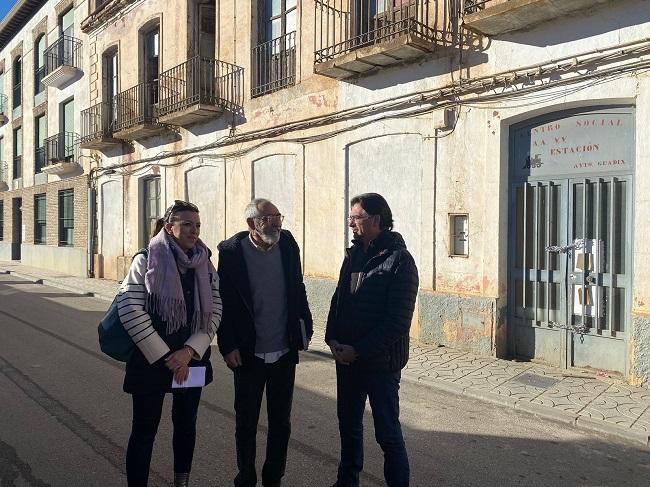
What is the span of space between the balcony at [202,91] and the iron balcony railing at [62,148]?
734cm

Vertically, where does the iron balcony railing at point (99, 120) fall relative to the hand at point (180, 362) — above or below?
above

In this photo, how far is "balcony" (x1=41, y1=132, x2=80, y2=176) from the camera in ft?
60.4

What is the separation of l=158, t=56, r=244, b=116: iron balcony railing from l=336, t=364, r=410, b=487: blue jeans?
9.07 m

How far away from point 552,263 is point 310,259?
4.31 meters

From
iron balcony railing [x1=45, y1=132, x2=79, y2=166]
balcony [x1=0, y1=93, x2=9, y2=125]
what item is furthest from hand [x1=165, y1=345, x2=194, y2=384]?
balcony [x1=0, y1=93, x2=9, y2=125]

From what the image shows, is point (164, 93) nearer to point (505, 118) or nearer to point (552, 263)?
point (505, 118)

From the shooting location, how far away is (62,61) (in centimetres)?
1880

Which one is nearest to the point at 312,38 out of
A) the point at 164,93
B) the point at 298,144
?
the point at 298,144

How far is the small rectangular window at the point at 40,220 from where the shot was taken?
70.6 feet

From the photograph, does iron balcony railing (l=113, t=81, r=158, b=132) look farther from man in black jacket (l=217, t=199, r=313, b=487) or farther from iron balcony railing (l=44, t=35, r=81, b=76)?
man in black jacket (l=217, t=199, r=313, b=487)

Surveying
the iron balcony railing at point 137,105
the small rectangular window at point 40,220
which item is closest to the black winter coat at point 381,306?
the iron balcony railing at point 137,105

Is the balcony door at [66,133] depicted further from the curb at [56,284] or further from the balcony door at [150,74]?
the balcony door at [150,74]

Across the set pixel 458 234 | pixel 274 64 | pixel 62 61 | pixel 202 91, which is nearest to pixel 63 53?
pixel 62 61

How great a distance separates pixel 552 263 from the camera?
6.65 metres
